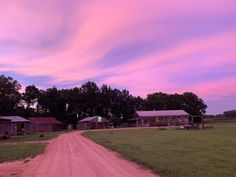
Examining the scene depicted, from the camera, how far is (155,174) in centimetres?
1688

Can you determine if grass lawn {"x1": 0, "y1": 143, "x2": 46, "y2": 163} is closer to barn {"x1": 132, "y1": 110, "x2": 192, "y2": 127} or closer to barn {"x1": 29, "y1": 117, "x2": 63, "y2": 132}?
barn {"x1": 29, "y1": 117, "x2": 63, "y2": 132}

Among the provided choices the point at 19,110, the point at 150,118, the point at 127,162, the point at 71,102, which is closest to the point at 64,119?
the point at 71,102

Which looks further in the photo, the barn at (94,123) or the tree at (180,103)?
the tree at (180,103)

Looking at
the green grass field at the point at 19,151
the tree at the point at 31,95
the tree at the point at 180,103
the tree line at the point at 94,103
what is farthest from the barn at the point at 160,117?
the green grass field at the point at 19,151

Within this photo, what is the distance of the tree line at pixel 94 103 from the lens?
150250 millimetres

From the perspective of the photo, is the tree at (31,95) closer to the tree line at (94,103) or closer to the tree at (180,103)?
the tree line at (94,103)

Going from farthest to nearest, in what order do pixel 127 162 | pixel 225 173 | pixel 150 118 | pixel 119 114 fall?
pixel 119 114 → pixel 150 118 → pixel 127 162 → pixel 225 173

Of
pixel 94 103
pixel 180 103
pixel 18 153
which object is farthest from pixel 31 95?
pixel 18 153

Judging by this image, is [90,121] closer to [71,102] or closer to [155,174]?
[71,102]

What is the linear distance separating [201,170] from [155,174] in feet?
6.62

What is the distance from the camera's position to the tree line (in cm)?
15025

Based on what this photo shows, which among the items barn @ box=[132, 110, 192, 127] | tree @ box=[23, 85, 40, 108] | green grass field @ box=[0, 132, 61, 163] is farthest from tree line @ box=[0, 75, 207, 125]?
A: green grass field @ box=[0, 132, 61, 163]

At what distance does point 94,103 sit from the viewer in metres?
156

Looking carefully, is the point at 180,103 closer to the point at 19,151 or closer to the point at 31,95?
the point at 31,95
